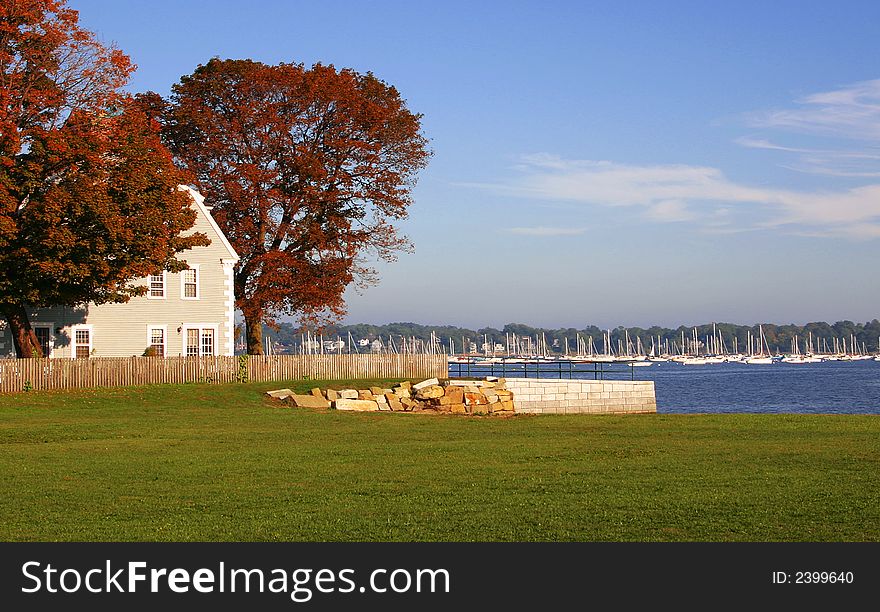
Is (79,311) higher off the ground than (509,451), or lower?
higher

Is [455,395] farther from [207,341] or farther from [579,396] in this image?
[207,341]

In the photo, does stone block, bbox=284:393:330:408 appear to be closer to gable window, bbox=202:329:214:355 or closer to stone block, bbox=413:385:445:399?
stone block, bbox=413:385:445:399

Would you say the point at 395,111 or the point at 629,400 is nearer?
the point at 629,400

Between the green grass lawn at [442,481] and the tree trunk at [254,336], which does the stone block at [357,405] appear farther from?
the tree trunk at [254,336]

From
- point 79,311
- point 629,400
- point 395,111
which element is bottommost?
point 629,400

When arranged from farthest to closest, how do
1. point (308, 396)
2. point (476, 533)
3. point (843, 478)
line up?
point (308, 396)
point (843, 478)
point (476, 533)

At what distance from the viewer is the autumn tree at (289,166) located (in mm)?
56344

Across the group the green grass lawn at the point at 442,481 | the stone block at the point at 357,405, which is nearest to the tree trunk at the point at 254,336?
the stone block at the point at 357,405

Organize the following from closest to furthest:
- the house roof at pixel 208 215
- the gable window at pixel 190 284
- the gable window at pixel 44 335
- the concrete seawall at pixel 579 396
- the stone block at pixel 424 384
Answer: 1. the stone block at pixel 424 384
2. the concrete seawall at pixel 579 396
3. the gable window at pixel 44 335
4. the house roof at pixel 208 215
5. the gable window at pixel 190 284

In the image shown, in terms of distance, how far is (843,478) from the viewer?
Answer: 54.9ft

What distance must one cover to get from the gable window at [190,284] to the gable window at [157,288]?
3.00ft
